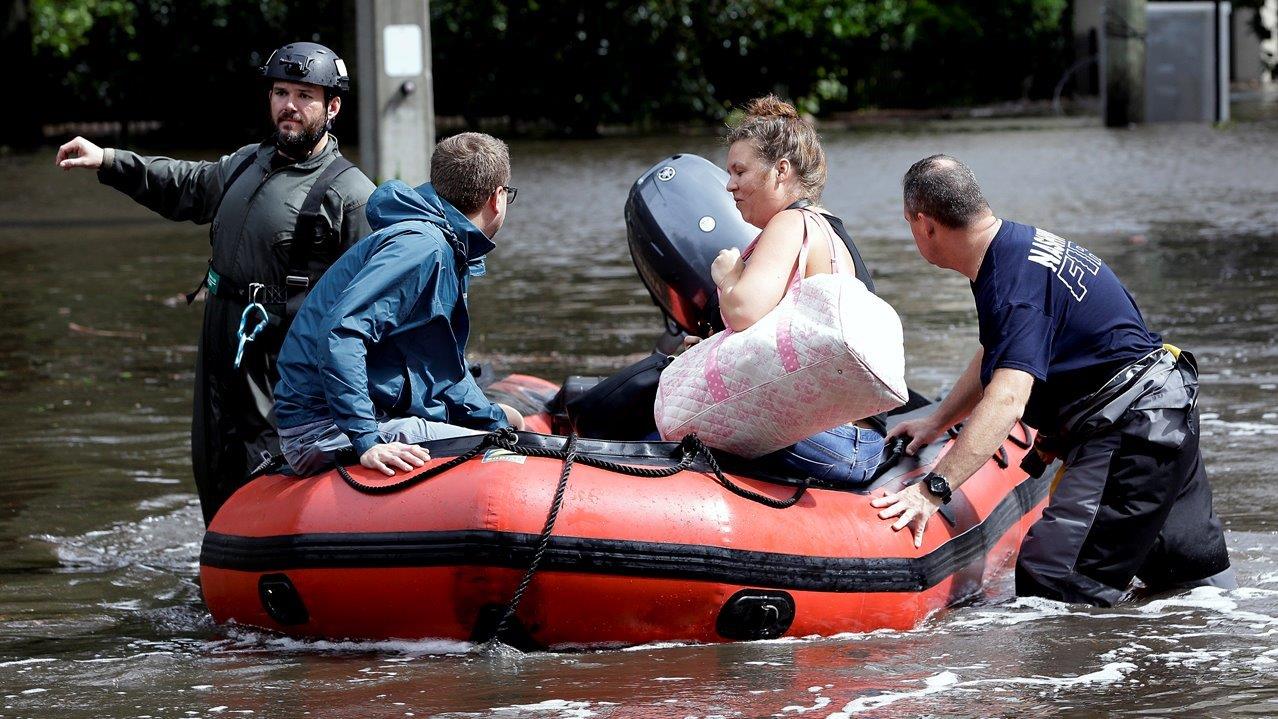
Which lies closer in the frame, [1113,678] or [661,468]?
[1113,678]

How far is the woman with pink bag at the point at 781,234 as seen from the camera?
531 centimetres

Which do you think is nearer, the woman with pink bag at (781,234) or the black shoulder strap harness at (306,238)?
the woman with pink bag at (781,234)

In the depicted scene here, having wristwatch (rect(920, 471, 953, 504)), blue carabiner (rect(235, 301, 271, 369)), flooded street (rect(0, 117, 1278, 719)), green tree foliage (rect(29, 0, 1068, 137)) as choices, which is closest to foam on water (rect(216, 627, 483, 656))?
flooded street (rect(0, 117, 1278, 719))

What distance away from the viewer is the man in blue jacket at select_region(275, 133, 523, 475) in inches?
204

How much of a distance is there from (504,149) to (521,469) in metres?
0.98

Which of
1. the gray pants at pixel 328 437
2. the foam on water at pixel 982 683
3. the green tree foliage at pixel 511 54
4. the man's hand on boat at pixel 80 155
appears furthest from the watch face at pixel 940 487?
the green tree foliage at pixel 511 54


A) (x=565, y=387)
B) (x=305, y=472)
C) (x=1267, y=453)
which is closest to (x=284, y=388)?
(x=305, y=472)

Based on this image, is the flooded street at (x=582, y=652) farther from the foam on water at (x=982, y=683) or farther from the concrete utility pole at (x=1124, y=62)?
the concrete utility pole at (x=1124, y=62)

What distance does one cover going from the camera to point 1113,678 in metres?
4.91

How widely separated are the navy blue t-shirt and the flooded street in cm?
74

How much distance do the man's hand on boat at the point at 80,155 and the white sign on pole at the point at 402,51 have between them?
6735 millimetres

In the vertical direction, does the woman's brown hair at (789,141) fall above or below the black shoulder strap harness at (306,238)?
above

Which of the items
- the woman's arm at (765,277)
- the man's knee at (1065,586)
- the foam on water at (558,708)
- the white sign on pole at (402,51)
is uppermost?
the white sign on pole at (402,51)

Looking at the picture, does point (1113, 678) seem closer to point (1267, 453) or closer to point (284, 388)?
point (284, 388)
